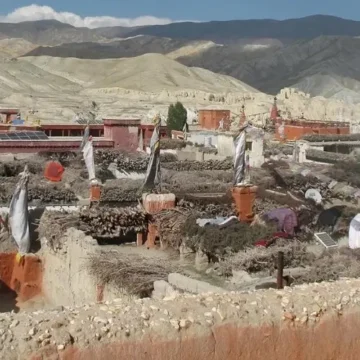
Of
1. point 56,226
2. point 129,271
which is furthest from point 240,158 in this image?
point 129,271

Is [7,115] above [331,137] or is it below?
above

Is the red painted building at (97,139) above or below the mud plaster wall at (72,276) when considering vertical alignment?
above

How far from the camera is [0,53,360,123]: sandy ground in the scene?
235 feet

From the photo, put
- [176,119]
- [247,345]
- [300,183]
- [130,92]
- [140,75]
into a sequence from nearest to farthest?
[247,345]
[300,183]
[176,119]
[130,92]
[140,75]

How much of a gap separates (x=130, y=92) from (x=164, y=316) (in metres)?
86.7

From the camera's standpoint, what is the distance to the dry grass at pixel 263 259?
12.5m

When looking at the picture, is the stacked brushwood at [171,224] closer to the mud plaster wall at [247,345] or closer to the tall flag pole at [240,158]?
the tall flag pole at [240,158]

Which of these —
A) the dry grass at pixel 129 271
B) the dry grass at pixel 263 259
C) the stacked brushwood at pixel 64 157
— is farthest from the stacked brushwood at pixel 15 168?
the dry grass at pixel 263 259

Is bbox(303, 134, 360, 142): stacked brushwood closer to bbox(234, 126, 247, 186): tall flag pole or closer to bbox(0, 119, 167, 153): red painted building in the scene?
bbox(0, 119, 167, 153): red painted building

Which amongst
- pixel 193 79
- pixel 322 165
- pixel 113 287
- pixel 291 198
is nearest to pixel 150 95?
pixel 193 79

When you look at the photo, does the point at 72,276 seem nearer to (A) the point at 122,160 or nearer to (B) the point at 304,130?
(A) the point at 122,160

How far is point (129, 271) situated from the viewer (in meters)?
12.3

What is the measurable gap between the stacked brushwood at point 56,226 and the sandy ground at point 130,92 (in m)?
34.1

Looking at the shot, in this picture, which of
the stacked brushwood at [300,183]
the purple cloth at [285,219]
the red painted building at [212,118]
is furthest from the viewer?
the red painted building at [212,118]
